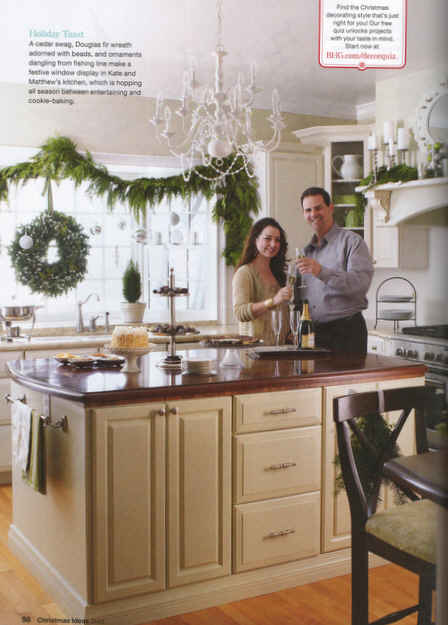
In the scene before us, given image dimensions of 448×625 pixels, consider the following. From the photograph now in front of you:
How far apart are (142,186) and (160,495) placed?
306 cm

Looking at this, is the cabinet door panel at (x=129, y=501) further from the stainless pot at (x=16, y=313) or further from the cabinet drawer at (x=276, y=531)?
the stainless pot at (x=16, y=313)

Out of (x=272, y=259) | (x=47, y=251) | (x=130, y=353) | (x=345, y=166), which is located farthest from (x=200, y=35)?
(x=130, y=353)

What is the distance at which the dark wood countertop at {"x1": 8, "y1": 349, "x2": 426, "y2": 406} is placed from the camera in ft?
7.52

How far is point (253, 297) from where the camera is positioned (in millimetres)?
3646

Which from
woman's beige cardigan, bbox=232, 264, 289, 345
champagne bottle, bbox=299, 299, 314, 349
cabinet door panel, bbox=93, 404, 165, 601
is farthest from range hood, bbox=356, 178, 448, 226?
cabinet door panel, bbox=93, 404, 165, 601

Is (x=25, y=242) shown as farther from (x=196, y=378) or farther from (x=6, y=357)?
(x=196, y=378)

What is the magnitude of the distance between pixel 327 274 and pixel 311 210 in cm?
38

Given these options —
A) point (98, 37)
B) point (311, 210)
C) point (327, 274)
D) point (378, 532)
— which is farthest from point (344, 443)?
point (98, 37)

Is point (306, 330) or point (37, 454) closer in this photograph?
point (37, 454)

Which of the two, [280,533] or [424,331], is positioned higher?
[424,331]

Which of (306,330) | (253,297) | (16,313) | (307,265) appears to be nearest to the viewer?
(307,265)

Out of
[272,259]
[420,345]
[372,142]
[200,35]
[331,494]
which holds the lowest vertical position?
[331,494]

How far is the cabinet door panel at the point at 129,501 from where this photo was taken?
Result: 7.37 feet

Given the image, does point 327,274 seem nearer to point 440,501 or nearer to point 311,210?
point 311,210
